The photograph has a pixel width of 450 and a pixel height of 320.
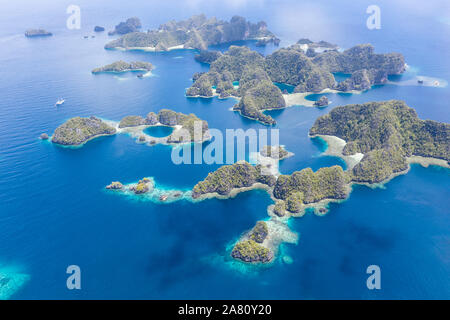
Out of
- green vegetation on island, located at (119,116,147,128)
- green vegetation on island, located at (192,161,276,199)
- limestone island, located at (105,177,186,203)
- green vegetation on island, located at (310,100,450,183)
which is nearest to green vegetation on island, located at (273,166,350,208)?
green vegetation on island, located at (192,161,276,199)

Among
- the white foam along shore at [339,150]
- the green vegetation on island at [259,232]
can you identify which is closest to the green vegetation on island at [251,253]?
the green vegetation on island at [259,232]

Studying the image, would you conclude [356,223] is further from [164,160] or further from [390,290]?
[164,160]

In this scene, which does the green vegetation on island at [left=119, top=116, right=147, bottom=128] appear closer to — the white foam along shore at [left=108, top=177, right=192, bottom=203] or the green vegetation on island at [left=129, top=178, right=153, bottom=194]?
the green vegetation on island at [left=129, top=178, right=153, bottom=194]

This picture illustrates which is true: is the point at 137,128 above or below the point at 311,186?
above

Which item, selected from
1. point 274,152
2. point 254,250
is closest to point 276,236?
point 254,250

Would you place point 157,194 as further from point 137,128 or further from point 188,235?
point 137,128

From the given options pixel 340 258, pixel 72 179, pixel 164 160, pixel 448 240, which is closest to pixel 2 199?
pixel 72 179
